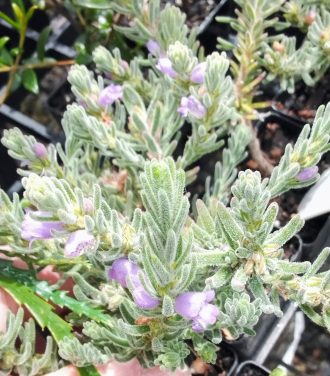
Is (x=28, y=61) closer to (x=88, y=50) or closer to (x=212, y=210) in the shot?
(x=88, y=50)

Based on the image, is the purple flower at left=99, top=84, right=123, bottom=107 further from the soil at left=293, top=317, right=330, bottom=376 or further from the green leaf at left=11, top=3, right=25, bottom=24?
the soil at left=293, top=317, right=330, bottom=376

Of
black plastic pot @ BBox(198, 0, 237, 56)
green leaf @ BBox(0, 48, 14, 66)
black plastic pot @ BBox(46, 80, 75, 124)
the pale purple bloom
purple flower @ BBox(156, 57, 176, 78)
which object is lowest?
black plastic pot @ BBox(46, 80, 75, 124)

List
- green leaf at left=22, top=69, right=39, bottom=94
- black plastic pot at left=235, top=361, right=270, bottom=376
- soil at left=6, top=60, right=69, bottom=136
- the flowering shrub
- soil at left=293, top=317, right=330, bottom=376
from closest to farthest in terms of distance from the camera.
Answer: the flowering shrub, black plastic pot at left=235, top=361, right=270, bottom=376, soil at left=293, top=317, right=330, bottom=376, green leaf at left=22, top=69, right=39, bottom=94, soil at left=6, top=60, right=69, bottom=136

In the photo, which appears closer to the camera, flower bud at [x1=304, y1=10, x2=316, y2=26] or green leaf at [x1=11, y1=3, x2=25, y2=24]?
flower bud at [x1=304, y1=10, x2=316, y2=26]

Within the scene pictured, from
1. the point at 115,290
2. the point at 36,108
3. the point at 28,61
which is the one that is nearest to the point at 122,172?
the point at 115,290

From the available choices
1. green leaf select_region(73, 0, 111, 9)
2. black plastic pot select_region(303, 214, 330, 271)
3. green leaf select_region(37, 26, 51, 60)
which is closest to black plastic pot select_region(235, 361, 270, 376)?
black plastic pot select_region(303, 214, 330, 271)

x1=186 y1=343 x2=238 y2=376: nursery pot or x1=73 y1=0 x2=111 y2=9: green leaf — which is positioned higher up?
x1=73 y1=0 x2=111 y2=9: green leaf

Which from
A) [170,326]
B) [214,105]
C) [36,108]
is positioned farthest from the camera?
[36,108]

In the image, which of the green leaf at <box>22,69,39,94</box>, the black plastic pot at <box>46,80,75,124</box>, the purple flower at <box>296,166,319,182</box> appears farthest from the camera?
the black plastic pot at <box>46,80,75,124</box>
